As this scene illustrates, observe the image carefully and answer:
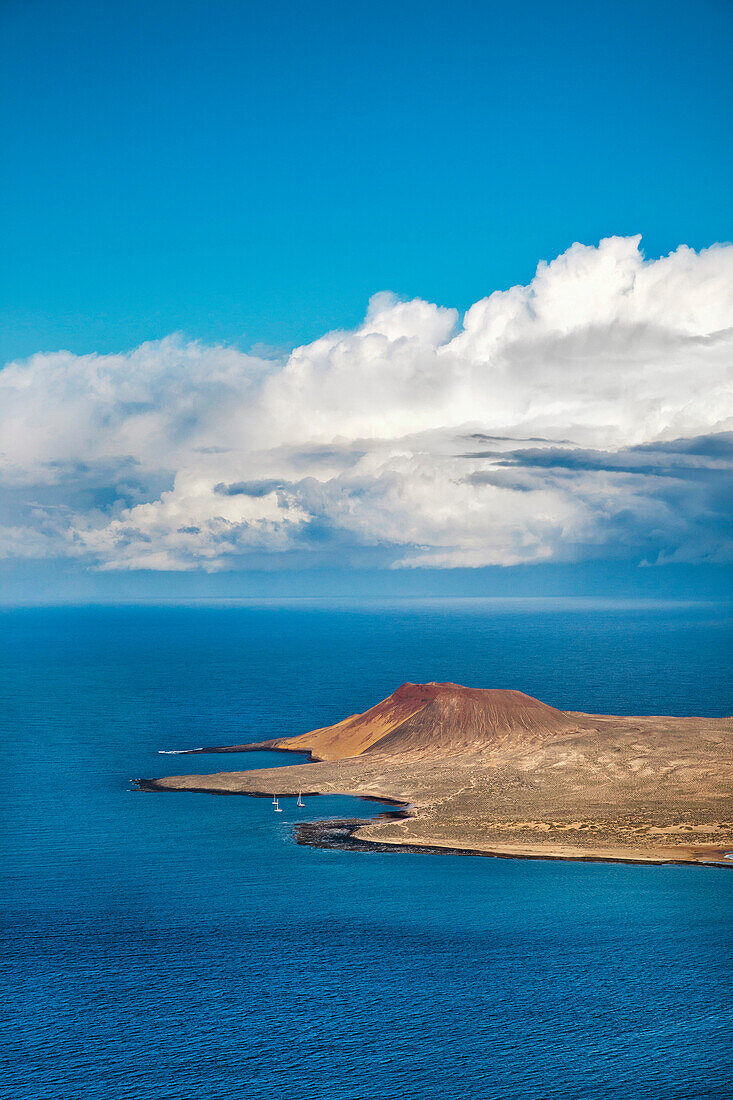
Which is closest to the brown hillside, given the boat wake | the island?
the island

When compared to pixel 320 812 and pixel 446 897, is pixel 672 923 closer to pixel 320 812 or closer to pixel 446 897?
pixel 446 897

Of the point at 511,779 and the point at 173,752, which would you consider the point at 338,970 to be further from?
the point at 173,752

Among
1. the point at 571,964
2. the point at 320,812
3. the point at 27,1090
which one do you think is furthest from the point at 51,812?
the point at 571,964

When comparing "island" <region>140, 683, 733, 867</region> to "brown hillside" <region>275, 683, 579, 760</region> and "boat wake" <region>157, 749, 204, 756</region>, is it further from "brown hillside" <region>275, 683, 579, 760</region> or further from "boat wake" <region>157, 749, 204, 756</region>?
"boat wake" <region>157, 749, 204, 756</region>

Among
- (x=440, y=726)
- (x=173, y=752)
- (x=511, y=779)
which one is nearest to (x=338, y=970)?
(x=511, y=779)

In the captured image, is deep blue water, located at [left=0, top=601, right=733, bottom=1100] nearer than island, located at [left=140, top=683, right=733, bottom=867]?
Yes

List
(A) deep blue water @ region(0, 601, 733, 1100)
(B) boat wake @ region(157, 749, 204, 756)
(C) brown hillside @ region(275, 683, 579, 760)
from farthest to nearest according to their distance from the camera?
(B) boat wake @ region(157, 749, 204, 756), (C) brown hillside @ region(275, 683, 579, 760), (A) deep blue water @ region(0, 601, 733, 1100)

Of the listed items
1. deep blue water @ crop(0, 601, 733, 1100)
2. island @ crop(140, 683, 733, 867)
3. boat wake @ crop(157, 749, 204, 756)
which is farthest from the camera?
boat wake @ crop(157, 749, 204, 756)

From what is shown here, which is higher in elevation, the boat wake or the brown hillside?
the brown hillside

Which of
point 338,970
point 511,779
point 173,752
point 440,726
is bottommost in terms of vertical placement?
point 338,970

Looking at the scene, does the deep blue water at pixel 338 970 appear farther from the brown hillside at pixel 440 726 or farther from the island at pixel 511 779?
the brown hillside at pixel 440 726
